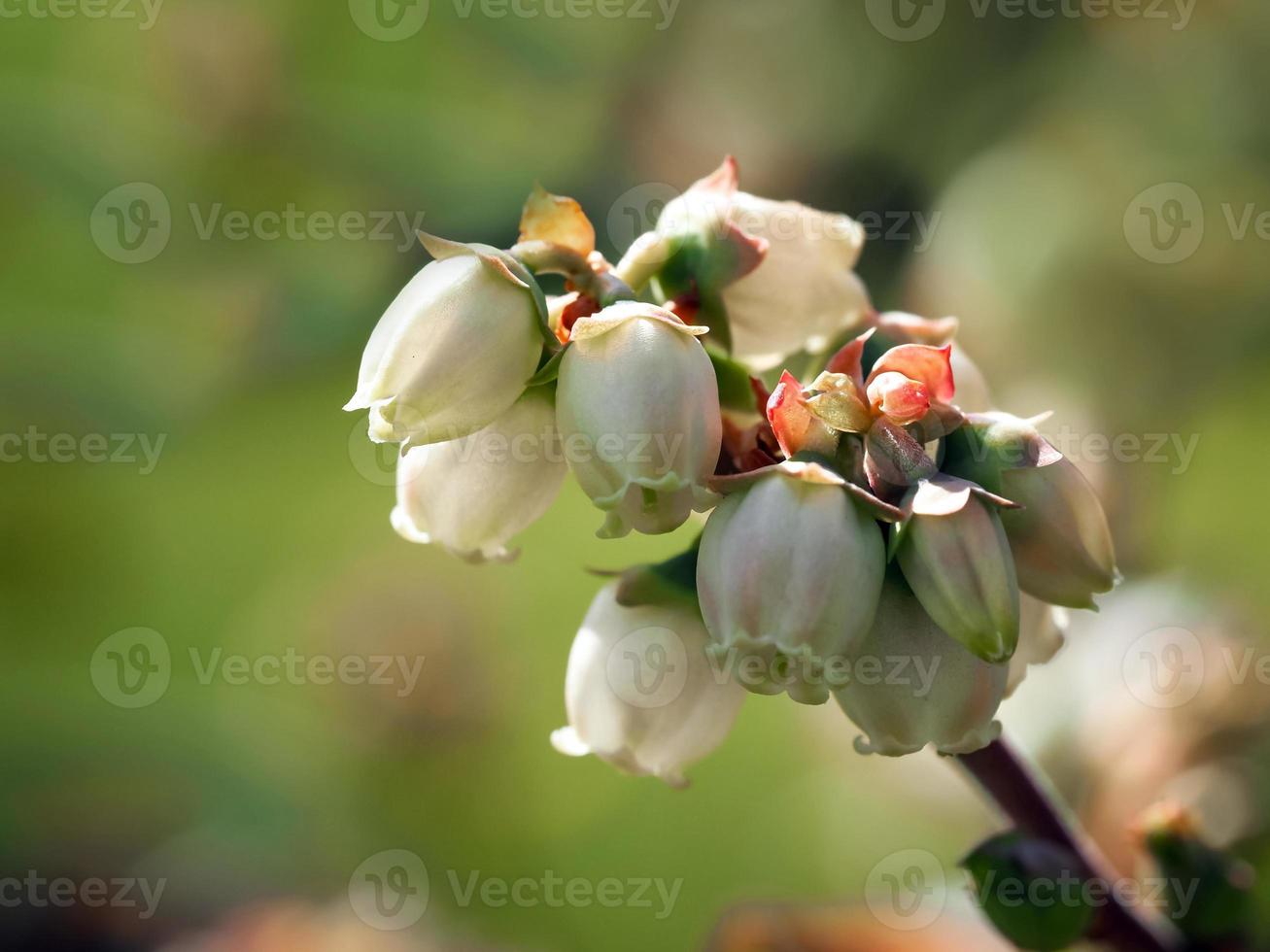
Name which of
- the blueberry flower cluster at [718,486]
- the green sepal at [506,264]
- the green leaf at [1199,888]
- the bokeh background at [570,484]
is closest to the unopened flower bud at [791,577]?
the blueberry flower cluster at [718,486]

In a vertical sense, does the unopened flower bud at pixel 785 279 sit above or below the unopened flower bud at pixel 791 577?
above

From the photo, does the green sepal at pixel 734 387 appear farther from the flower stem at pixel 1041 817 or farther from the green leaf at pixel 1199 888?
the green leaf at pixel 1199 888

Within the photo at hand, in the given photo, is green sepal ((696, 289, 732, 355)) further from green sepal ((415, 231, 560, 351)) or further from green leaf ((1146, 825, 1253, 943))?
green leaf ((1146, 825, 1253, 943))

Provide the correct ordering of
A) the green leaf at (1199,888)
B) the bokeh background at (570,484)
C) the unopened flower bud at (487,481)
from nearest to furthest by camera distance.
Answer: the unopened flower bud at (487,481), the green leaf at (1199,888), the bokeh background at (570,484)

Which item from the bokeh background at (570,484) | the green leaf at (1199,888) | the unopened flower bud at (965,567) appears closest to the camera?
the unopened flower bud at (965,567)

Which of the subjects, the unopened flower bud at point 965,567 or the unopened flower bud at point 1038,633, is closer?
the unopened flower bud at point 965,567

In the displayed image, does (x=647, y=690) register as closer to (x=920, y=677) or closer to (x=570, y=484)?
(x=920, y=677)
